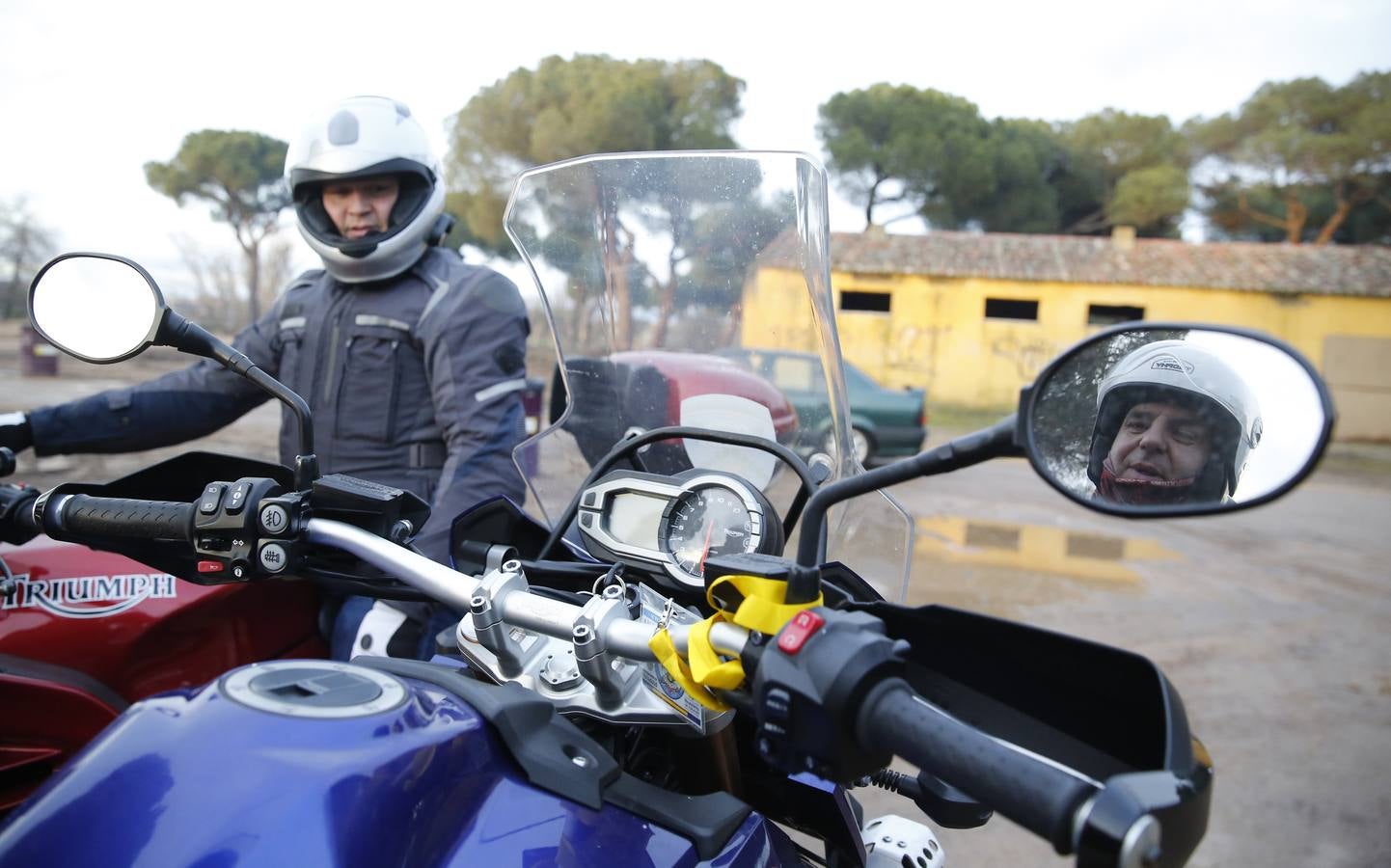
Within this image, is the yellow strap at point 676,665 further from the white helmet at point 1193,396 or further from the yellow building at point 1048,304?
the yellow building at point 1048,304

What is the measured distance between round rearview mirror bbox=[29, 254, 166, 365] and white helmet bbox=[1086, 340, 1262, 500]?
1179 mm

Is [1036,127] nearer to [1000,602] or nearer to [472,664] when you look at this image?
[1000,602]

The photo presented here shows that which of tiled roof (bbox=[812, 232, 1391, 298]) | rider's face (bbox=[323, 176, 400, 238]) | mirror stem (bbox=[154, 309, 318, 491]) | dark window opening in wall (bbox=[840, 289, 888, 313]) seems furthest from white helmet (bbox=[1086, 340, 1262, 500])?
dark window opening in wall (bbox=[840, 289, 888, 313])

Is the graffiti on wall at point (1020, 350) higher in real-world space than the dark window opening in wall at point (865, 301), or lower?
lower

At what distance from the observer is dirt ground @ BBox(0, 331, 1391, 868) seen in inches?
122

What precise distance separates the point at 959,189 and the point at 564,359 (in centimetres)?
4322

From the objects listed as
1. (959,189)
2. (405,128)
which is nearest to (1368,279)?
(959,189)

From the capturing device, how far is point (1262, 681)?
457 cm

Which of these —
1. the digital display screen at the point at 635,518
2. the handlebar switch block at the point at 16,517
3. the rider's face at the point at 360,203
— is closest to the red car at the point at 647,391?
the digital display screen at the point at 635,518

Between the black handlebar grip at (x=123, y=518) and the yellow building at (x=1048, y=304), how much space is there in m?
21.5

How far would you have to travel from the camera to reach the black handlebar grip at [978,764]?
0.70 meters

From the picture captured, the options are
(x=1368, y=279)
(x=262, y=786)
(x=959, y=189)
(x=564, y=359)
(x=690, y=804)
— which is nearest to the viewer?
(x=262, y=786)

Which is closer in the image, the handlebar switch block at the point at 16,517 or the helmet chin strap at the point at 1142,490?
the helmet chin strap at the point at 1142,490

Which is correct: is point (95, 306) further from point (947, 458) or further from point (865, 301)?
point (865, 301)
